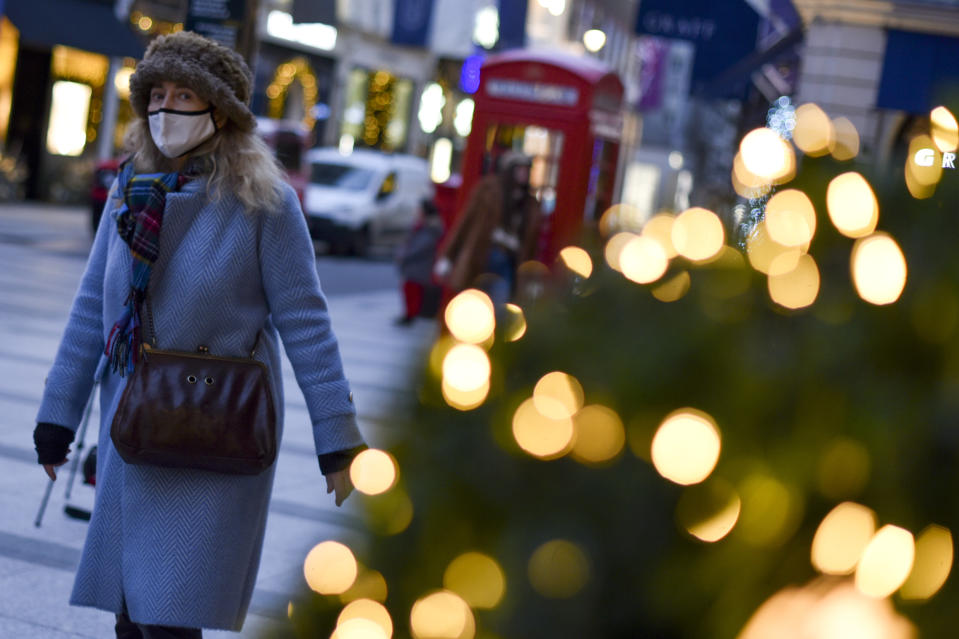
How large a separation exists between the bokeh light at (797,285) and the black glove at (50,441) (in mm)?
2461

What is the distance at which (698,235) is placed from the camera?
1316mm

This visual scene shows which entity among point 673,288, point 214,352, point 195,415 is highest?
point 673,288

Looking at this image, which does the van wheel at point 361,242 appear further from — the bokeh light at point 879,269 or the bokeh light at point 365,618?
the bokeh light at point 879,269

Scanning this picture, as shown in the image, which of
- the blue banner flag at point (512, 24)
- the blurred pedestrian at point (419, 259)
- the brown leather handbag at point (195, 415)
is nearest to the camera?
the brown leather handbag at point (195, 415)

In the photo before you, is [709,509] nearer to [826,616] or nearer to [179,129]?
[826,616]

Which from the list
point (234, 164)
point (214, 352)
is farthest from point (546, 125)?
point (214, 352)

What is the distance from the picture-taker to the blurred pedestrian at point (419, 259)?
46.9 feet

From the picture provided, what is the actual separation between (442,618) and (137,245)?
2.16m

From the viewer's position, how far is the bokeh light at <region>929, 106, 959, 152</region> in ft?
4.24

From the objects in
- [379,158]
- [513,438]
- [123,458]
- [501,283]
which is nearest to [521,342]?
[513,438]

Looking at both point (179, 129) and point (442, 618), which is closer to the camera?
point (442, 618)

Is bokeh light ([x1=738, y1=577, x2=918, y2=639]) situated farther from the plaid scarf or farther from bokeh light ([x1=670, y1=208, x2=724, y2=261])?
the plaid scarf

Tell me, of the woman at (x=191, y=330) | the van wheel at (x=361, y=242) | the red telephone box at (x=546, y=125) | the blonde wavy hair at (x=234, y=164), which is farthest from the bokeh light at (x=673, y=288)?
the van wheel at (x=361, y=242)

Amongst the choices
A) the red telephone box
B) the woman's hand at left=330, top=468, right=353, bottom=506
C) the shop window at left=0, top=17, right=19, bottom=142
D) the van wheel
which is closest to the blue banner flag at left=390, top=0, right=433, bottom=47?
the van wheel
